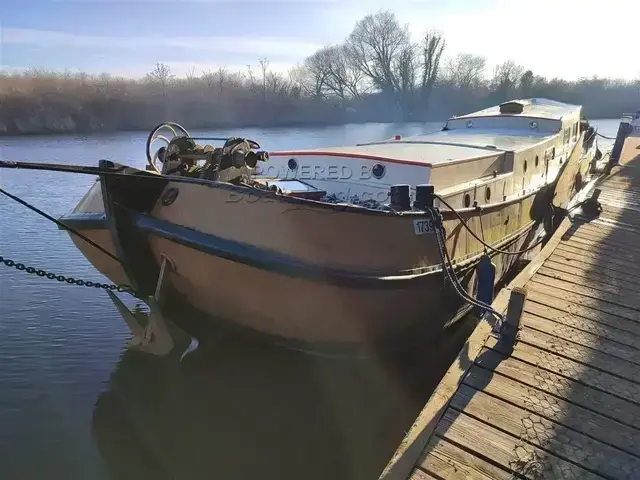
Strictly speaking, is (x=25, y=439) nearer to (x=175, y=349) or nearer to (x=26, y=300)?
(x=175, y=349)

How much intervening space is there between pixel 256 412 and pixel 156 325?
144cm

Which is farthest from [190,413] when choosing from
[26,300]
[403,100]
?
[403,100]

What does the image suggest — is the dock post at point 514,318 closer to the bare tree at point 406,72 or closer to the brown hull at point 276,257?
the brown hull at point 276,257

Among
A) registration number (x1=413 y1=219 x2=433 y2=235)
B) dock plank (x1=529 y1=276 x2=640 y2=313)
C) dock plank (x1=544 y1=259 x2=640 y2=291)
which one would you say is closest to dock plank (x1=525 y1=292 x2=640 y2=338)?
dock plank (x1=529 y1=276 x2=640 y2=313)

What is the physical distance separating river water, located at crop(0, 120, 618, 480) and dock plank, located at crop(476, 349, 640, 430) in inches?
57.2

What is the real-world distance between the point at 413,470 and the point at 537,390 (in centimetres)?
127

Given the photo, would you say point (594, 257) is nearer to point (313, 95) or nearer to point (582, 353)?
point (582, 353)

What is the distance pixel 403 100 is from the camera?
5403 cm

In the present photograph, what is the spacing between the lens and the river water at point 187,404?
4.65 meters

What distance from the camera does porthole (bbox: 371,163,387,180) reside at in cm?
607

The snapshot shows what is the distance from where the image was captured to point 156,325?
18.2 ft

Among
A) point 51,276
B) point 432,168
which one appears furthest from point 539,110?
point 51,276

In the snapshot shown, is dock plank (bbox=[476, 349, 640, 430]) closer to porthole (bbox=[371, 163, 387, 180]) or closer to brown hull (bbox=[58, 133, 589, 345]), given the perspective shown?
brown hull (bbox=[58, 133, 589, 345])

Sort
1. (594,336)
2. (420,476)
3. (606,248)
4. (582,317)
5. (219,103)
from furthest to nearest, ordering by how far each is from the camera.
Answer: (219,103) < (606,248) < (582,317) < (594,336) < (420,476)
